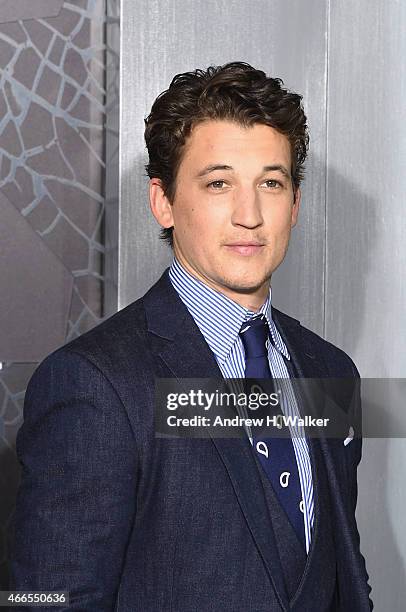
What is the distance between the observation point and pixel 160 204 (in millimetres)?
1464

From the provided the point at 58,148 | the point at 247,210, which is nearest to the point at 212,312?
the point at 247,210

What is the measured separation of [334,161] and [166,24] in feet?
1.48

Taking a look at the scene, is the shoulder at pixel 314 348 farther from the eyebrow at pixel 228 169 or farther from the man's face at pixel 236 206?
the eyebrow at pixel 228 169

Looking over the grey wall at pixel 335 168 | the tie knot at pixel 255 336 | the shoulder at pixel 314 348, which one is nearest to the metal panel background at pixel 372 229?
the grey wall at pixel 335 168

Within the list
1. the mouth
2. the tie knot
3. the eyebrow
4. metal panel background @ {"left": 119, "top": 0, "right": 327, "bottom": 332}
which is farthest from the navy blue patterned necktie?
metal panel background @ {"left": 119, "top": 0, "right": 327, "bottom": 332}

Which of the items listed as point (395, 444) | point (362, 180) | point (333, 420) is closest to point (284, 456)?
point (333, 420)

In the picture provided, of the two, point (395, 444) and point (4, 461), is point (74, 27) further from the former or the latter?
point (395, 444)

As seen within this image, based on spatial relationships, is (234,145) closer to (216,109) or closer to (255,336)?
(216,109)

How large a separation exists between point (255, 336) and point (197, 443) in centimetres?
21

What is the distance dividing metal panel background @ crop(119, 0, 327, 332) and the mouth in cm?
64

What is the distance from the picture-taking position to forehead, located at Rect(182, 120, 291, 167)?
1.36 metres

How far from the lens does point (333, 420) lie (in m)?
1.51

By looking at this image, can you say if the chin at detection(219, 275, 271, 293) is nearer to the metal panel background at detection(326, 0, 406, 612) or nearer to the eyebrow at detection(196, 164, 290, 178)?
the eyebrow at detection(196, 164, 290, 178)

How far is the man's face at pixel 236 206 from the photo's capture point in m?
1.35
